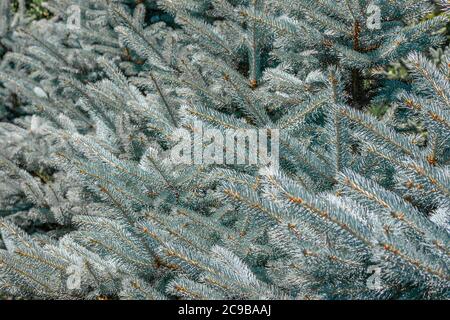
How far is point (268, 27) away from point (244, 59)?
0.44 m

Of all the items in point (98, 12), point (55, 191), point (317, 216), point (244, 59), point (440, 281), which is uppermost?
point (98, 12)

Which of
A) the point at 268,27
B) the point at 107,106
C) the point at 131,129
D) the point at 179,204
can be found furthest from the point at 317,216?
the point at 107,106

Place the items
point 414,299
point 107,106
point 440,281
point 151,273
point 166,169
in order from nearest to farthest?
point 440,281, point 414,299, point 151,273, point 166,169, point 107,106

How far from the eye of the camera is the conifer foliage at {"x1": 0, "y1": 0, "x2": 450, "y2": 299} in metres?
1.44

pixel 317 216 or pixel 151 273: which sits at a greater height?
pixel 317 216

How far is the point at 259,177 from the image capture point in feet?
6.10

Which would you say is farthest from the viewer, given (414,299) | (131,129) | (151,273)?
(131,129)

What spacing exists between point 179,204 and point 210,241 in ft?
1.06

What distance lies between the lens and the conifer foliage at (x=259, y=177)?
1442 mm

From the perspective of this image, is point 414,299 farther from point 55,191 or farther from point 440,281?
point 55,191

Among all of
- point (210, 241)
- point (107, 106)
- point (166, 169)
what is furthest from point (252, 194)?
point (107, 106)

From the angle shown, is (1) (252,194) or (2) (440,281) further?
(1) (252,194)

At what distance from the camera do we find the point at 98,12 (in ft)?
11.6

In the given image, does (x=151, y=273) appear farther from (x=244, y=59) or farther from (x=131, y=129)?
(x=244, y=59)
